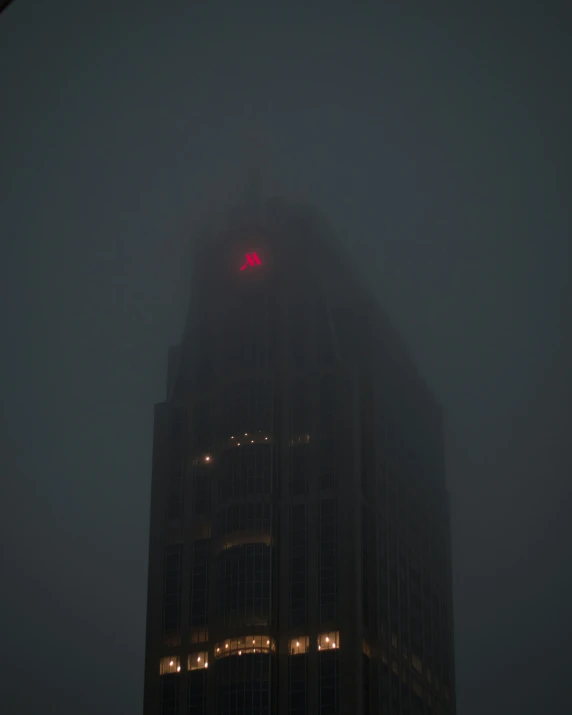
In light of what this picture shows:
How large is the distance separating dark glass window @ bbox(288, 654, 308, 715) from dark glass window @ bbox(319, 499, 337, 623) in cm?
741

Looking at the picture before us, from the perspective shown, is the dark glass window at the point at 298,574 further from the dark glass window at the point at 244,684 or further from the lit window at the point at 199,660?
the lit window at the point at 199,660

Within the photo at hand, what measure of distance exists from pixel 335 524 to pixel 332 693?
92.2 ft

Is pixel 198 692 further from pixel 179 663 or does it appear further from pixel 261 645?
pixel 261 645

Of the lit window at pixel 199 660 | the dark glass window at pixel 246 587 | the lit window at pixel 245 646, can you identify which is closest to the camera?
the lit window at pixel 245 646

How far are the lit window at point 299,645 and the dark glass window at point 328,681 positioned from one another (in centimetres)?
286

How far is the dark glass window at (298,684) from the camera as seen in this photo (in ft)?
607

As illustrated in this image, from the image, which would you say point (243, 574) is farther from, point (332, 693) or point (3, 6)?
point (3, 6)

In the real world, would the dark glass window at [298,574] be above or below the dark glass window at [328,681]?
above

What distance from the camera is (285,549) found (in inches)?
7805

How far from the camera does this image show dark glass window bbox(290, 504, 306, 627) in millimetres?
192750

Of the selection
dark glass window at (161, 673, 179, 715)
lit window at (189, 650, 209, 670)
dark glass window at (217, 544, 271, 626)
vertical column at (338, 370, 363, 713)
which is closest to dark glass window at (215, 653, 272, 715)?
lit window at (189, 650, 209, 670)

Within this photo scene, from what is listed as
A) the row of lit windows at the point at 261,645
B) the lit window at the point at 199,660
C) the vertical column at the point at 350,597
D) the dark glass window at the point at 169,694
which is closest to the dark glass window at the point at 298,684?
the row of lit windows at the point at 261,645

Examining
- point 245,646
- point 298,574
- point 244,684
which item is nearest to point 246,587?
point 298,574

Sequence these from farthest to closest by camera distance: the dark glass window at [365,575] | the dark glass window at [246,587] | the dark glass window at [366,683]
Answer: the dark glass window at [365,575], the dark glass window at [246,587], the dark glass window at [366,683]
